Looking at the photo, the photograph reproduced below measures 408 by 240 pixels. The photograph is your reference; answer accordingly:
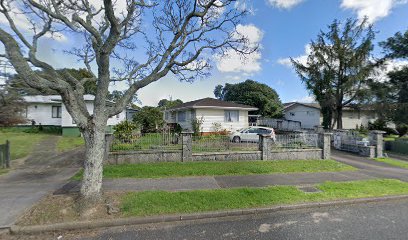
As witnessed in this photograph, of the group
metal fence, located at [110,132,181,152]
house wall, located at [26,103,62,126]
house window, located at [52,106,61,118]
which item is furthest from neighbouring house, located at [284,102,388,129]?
house wall, located at [26,103,62,126]

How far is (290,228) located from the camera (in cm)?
466

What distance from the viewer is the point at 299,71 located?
24406 mm

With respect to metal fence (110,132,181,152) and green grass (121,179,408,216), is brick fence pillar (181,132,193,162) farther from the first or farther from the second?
green grass (121,179,408,216)

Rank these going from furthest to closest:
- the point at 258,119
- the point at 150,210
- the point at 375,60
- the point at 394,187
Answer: the point at 258,119, the point at 375,60, the point at 394,187, the point at 150,210

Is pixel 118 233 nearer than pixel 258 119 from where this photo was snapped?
Yes

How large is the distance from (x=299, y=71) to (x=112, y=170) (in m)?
22.7

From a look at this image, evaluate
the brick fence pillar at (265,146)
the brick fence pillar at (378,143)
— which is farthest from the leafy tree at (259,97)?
the brick fence pillar at (265,146)

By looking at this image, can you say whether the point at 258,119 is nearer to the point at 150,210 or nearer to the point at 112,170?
the point at 112,170

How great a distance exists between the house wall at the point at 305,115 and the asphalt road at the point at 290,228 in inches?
1044

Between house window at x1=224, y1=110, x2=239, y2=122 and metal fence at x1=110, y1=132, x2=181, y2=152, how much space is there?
12280 mm

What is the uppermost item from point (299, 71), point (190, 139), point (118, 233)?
point (299, 71)

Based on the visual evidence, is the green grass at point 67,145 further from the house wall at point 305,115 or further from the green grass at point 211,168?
the house wall at point 305,115

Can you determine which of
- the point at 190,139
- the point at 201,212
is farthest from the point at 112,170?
the point at 201,212

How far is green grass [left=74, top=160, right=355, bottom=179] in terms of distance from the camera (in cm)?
830
